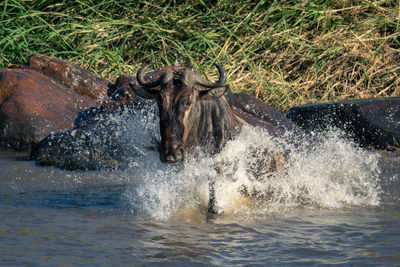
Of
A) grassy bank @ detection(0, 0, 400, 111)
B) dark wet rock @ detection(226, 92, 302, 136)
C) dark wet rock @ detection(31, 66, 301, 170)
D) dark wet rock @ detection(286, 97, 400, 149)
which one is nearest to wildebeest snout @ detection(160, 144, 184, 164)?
dark wet rock @ detection(31, 66, 301, 170)

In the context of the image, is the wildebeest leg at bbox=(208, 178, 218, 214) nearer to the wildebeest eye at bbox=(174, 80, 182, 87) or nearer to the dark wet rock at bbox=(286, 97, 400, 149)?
the wildebeest eye at bbox=(174, 80, 182, 87)

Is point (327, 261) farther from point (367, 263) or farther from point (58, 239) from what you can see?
point (58, 239)

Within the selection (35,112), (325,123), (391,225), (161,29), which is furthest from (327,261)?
(161,29)

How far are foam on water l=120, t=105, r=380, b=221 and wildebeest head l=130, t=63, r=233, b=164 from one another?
1.08ft

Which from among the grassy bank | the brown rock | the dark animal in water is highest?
the grassy bank

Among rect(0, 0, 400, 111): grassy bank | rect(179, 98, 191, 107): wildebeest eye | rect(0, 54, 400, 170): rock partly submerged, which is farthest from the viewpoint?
rect(0, 0, 400, 111): grassy bank

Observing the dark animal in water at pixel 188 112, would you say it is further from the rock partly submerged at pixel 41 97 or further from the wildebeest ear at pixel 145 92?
the rock partly submerged at pixel 41 97

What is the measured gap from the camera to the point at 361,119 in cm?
858

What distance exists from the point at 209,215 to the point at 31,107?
13.3 feet

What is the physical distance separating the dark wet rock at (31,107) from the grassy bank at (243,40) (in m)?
1.43

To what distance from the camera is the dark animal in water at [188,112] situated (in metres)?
5.23

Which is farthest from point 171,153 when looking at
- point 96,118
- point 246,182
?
point 96,118

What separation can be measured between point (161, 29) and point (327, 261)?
24.6 ft

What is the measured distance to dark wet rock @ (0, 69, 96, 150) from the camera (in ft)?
27.5
